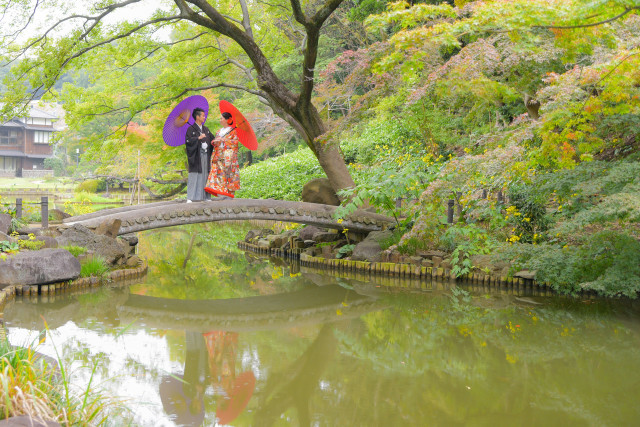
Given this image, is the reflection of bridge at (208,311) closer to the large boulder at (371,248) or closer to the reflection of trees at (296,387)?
the reflection of trees at (296,387)

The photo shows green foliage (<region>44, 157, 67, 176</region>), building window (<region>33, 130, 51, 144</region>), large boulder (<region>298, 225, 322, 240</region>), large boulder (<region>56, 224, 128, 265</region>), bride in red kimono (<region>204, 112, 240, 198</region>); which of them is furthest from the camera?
building window (<region>33, 130, 51, 144</region>)

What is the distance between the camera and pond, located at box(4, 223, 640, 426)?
13.7 feet

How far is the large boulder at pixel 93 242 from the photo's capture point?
8734 millimetres

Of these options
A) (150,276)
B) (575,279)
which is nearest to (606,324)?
(575,279)

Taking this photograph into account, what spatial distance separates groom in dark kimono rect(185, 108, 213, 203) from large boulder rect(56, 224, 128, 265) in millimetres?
1494

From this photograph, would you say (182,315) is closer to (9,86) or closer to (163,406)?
(163,406)

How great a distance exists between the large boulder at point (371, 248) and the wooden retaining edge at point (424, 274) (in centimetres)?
13

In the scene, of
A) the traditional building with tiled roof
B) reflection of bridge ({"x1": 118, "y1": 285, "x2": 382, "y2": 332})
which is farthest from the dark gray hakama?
the traditional building with tiled roof

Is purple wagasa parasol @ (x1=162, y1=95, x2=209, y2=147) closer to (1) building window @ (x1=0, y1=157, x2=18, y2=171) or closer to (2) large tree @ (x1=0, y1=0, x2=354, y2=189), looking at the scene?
(2) large tree @ (x1=0, y1=0, x2=354, y2=189)

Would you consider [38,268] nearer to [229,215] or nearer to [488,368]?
[229,215]

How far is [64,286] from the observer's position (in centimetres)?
804

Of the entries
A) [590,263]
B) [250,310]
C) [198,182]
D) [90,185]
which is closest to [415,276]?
[590,263]

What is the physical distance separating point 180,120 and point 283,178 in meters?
8.48

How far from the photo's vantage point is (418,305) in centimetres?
765
